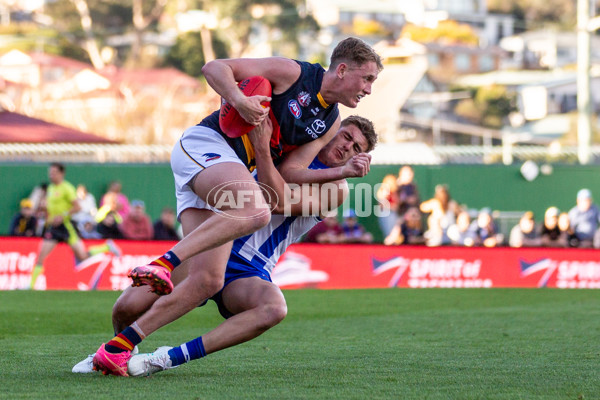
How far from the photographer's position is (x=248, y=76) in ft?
20.4

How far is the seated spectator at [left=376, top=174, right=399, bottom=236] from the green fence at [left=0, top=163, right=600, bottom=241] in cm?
40

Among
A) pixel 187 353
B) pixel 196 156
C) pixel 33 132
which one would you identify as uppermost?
pixel 196 156

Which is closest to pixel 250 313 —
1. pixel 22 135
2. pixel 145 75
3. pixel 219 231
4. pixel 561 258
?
pixel 219 231

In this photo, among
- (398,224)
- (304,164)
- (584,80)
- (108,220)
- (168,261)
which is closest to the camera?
(168,261)

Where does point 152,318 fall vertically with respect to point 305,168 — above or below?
below

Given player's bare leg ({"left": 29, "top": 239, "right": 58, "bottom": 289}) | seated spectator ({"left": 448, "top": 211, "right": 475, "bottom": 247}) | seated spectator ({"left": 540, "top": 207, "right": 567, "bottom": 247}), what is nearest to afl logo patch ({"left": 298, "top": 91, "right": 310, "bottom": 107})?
player's bare leg ({"left": 29, "top": 239, "right": 58, "bottom": 289})

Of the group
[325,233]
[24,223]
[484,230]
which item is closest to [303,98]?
[325,233]

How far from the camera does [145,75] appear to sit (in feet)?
191

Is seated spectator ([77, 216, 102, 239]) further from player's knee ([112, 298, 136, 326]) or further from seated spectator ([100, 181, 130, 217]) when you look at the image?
player's knee ([112, 298, 136, 326])

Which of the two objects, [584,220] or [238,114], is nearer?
[238,114]

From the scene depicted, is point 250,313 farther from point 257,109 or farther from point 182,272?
point 257,109

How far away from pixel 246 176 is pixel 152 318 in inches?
41.2

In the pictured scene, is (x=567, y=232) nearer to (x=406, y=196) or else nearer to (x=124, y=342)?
(x=406, y=196)

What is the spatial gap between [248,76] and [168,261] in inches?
49.1
